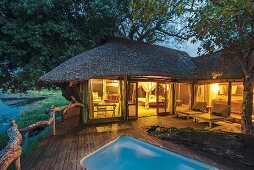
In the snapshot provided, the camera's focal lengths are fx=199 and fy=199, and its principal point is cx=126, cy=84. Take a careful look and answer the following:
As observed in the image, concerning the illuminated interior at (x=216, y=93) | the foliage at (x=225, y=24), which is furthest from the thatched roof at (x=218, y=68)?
the foliage at (x=225, y=24)

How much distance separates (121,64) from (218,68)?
265 inches

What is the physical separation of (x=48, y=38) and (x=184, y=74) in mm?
8048

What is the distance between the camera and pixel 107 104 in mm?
11039

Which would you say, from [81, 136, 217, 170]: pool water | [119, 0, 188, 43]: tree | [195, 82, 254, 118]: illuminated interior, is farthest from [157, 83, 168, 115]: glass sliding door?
[81, 136, 217, 170]: pool water

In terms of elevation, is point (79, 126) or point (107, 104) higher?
point (107, 104)

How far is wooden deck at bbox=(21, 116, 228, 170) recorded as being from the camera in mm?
5348

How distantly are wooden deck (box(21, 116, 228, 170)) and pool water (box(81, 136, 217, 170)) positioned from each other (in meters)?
3.76

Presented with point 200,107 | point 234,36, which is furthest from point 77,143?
point 200,107

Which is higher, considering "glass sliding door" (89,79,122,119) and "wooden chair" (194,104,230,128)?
"glass sliding door" (89,79,122,119)

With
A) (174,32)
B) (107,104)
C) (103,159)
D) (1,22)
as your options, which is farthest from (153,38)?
(103,159)

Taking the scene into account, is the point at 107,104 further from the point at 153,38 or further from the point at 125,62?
the point at 153,38

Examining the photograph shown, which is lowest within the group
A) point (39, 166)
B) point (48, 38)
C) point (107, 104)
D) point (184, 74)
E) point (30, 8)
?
point (39, 166)

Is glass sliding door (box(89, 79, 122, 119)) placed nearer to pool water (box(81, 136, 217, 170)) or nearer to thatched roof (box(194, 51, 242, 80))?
thatched roof (box(194, 51, 242, 80))

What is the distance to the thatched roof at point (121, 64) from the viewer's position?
8906 mm
